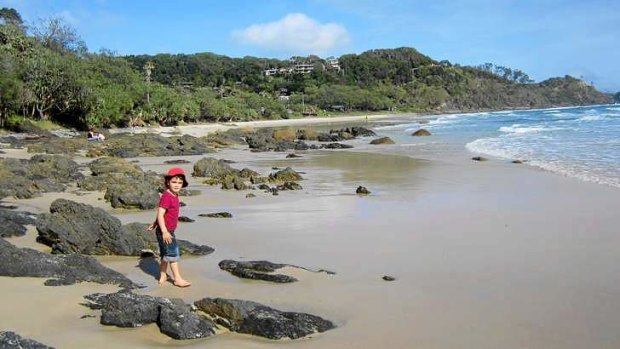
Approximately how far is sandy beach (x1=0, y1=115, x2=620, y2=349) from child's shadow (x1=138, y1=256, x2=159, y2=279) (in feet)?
0.23

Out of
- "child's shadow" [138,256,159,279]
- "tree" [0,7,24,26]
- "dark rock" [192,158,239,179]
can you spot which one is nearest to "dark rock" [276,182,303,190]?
"dark rock" [192,158,239,179]

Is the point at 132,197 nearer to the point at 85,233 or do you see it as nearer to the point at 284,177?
the point at 85,233

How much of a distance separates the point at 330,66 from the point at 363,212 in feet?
629

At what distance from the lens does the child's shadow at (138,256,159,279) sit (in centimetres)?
655

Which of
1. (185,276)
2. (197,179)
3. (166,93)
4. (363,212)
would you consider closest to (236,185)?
(197,179)

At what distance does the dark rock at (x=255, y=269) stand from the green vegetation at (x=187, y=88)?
1409 inches

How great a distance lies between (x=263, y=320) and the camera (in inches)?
185

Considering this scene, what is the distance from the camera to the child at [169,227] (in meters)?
6.05

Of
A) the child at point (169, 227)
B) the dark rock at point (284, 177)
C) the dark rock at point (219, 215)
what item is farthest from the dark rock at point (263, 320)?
the dark rock at point (284, 177)

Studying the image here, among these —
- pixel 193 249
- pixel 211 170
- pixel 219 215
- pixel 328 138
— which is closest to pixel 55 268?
pixel 193 249

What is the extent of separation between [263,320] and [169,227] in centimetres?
207

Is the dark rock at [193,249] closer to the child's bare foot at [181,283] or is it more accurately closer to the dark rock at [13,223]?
the child's bare foot at [181,283]

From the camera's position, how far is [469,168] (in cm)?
1838

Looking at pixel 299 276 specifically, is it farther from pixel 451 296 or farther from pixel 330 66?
pixel 330 66
